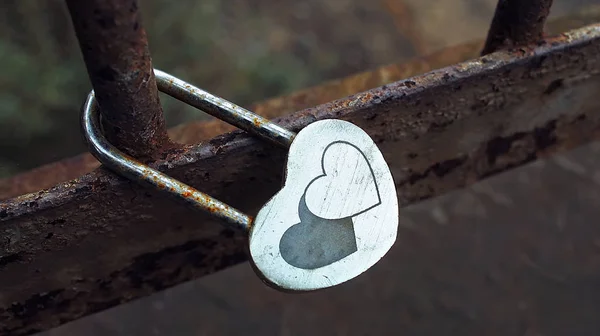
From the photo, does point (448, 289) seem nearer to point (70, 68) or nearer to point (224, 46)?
point (224, 46)

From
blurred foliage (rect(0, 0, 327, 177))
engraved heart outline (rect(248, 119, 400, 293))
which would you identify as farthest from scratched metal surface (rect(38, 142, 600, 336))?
engraved heart outline (rect(248, 119, 400, 293))

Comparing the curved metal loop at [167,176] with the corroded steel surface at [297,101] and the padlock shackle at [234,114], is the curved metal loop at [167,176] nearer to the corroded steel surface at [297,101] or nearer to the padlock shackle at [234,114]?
the padlock shackle at [234,114]

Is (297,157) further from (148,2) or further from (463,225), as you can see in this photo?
(148,2)

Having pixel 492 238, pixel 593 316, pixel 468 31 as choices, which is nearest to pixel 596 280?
pixel 593 316

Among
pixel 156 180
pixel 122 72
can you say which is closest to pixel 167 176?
pixel 156 180

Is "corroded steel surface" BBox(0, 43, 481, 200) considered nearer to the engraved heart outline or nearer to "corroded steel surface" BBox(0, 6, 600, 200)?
"corroded steel surface" BBox(0, 6, 600, 200)

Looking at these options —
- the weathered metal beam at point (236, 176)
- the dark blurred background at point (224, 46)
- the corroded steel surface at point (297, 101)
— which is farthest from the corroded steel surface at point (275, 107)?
the dark blurred background at point (224, 46)
